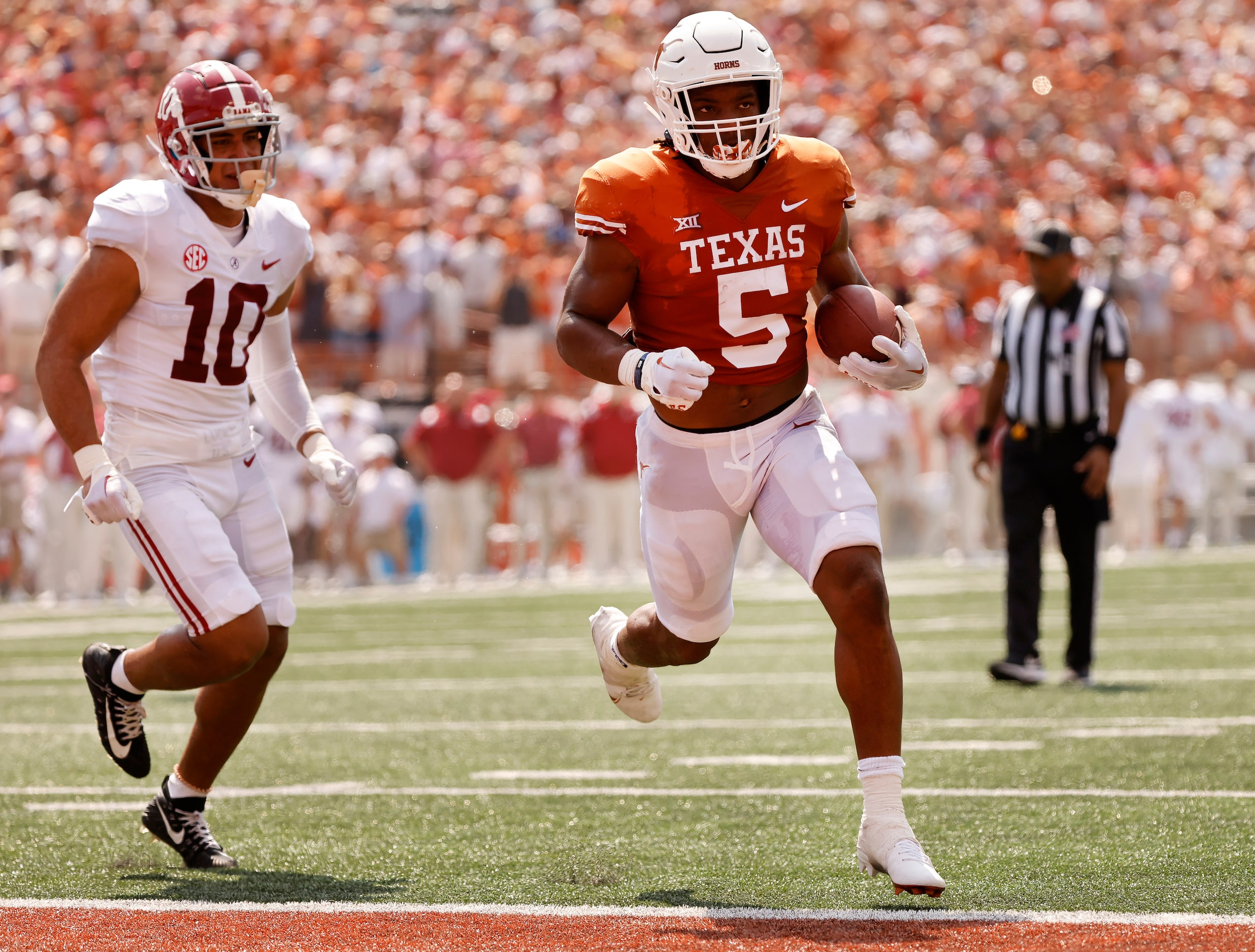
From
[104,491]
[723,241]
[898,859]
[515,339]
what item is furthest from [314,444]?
[515,339]

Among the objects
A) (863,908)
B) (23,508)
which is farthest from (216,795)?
(23,508)

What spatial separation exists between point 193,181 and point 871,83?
1813 cm

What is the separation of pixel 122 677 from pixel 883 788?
1.76 meters

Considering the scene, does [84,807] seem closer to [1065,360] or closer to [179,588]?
[179,588]

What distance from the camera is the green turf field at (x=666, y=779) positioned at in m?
3.74

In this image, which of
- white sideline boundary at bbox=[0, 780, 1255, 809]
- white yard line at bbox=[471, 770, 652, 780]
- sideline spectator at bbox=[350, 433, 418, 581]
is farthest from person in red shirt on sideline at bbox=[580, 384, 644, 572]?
white sideline boundary at bbox=[0, 780, 1255, 809]

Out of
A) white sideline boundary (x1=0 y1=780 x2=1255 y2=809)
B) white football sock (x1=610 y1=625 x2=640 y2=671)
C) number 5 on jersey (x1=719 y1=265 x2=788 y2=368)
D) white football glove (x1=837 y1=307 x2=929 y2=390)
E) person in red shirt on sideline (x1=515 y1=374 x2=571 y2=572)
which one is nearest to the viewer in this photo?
white football glove (x1=837 y1=307 x2=929 y2=390)

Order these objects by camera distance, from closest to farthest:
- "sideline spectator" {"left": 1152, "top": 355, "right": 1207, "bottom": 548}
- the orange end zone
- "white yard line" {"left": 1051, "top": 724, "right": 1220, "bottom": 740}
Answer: the orange end zone, "white yard line" {"left": 1051, "top": 724, "right": 1220, "bottom": 740}, "sideline spectator" {"left": 1152, "top": 355, "right": 1207, "bottom": 548}

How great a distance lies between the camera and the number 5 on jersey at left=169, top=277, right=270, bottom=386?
412cm

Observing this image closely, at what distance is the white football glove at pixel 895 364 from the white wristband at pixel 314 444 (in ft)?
4.31

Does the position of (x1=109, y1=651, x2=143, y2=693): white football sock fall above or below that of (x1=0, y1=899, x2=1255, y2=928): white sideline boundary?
above

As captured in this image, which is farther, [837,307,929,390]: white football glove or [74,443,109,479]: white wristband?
[74,443,109,479]: white wristband

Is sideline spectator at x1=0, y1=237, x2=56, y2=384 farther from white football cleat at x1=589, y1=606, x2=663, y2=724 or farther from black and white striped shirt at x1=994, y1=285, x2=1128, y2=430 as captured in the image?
white football cleat at x1=589, y1=606, x2=663, y2=724

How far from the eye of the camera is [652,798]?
486cm
